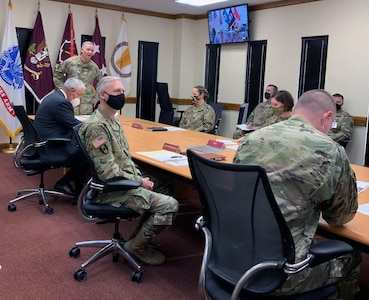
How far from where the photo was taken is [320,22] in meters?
6.11

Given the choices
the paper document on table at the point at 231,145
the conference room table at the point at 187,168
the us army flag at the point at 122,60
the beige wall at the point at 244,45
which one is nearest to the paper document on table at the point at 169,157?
the conference room table at the point at 187,168

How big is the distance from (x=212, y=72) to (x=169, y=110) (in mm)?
1105

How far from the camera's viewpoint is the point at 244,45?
24.1ft

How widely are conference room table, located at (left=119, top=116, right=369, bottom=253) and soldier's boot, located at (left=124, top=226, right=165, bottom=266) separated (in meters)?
0.44

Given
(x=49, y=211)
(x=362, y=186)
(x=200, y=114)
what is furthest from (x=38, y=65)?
(x=362, y=186)

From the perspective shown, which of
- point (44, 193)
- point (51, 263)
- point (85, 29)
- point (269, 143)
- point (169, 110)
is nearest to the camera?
point (269, 143)

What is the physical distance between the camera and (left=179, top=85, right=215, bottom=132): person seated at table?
18.1 ft

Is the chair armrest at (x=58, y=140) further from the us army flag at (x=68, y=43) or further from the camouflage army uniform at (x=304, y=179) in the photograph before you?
the us army flag at (x=68, y=43)

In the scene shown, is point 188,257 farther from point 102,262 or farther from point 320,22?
point 320,22

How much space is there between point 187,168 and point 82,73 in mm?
3860

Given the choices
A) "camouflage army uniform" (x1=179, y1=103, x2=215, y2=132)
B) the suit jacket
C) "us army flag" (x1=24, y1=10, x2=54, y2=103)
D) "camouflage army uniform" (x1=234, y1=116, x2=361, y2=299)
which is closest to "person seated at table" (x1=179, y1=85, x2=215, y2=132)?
"camouflage army uniform" (x1=179, y1=103, x2=215, y2=132)

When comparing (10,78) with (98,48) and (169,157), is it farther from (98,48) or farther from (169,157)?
(169,157)

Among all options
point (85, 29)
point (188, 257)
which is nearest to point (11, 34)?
point (85, 29)

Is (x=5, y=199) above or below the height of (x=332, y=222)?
below
